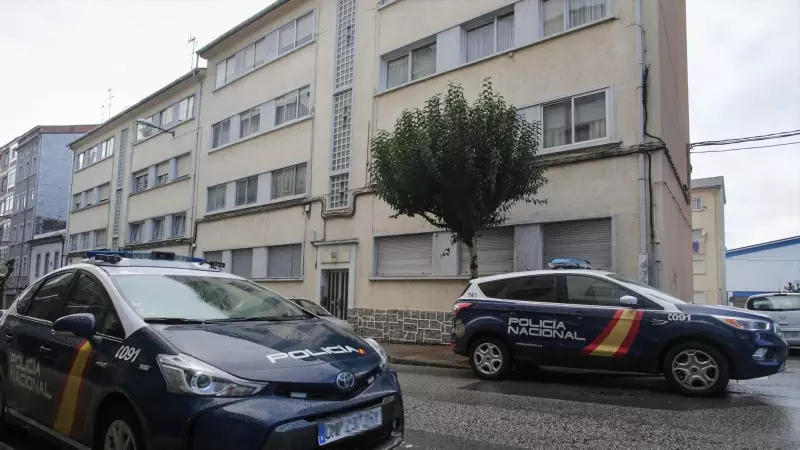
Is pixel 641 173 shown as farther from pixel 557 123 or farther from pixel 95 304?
pixel 95 304

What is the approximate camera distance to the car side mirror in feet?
12.1

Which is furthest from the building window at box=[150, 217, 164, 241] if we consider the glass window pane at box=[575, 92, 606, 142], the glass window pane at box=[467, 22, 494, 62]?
the glass window pane at box=[575, 92, 606, 142]

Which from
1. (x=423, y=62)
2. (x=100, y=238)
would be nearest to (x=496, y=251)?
(x=423, y=62)

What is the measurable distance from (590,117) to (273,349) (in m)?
10.7

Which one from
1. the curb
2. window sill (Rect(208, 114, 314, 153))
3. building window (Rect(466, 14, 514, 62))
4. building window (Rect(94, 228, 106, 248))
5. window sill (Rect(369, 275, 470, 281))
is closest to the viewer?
the curb

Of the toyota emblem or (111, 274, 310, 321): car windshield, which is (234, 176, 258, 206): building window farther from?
the toyota emblem

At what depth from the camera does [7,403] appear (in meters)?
4.77

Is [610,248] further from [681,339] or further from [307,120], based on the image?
[307,120]

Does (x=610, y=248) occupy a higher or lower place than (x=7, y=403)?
higher

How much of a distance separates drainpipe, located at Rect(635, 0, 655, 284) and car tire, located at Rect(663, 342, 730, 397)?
4011mm

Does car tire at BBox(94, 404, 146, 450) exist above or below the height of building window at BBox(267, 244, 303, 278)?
below

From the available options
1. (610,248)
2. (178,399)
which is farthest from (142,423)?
(610,248)

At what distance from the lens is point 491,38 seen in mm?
14523

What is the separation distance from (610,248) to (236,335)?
9.63 m
